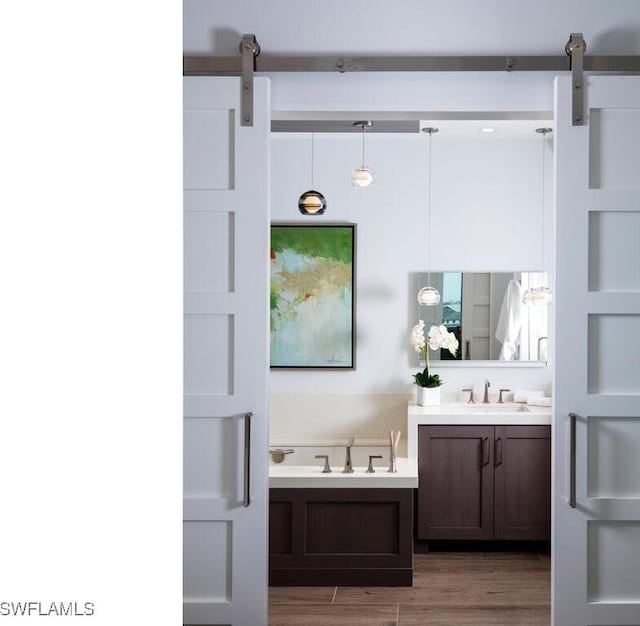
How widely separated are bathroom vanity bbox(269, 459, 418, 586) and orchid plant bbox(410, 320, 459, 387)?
100 centimetres

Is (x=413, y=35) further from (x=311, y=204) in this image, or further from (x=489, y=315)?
(x=489, y=315)

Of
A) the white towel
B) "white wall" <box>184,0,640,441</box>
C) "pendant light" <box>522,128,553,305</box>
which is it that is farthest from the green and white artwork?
"white wall" <box>184,0,640,441</box>

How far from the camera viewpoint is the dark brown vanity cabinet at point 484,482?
403cm

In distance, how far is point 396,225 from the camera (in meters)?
4.55

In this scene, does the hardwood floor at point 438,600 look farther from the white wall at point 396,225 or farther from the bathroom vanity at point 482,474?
the white wall at point 396,225

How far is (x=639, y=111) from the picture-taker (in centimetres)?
196

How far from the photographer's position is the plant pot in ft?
14.2

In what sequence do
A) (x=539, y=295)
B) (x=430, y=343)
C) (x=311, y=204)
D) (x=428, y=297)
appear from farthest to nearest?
(x=430, y=343), (x=428, y=297), (x=539, y=295), (x=311, y=204)

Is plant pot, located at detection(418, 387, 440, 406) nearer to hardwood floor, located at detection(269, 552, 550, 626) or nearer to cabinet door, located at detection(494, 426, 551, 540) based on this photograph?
cabinet door, located at detection(494, 426, 551, 540)

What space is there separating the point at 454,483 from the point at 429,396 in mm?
558

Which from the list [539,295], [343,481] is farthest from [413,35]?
[539,295]
